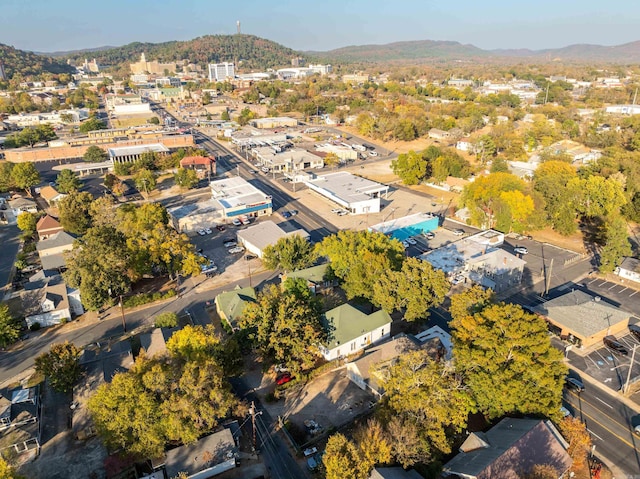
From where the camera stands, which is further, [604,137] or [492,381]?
[604,137]

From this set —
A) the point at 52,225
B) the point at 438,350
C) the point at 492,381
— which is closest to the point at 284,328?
the point at 438,350

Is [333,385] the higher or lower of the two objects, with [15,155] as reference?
lower

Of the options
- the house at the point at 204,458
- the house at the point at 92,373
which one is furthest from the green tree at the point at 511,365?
the house at the point at 92,373

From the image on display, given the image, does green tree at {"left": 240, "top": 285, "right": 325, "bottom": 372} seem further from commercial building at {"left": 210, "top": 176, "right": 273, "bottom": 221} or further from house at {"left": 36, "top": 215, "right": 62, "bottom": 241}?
house at {"left": 36, "top": 215, "right": 62, "bottom": 241}

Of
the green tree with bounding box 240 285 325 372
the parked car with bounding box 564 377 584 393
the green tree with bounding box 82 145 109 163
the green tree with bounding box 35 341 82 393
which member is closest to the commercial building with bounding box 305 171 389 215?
the green tree with bounding box 240 285 325 372

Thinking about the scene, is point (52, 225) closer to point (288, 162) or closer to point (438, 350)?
point (288, 162)

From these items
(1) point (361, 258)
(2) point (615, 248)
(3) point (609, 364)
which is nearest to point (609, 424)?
(3) point (609, 364)
